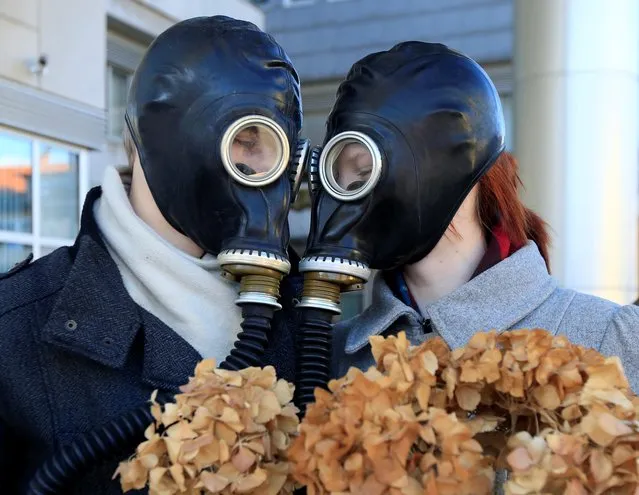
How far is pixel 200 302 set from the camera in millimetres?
1616

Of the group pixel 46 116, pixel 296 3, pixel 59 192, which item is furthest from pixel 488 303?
pixel 296 3

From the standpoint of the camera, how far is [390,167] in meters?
1.55

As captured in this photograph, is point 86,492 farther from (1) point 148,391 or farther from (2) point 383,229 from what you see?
(2) point 383,229

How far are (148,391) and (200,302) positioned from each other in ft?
0.61

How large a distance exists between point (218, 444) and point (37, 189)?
5.70 meters

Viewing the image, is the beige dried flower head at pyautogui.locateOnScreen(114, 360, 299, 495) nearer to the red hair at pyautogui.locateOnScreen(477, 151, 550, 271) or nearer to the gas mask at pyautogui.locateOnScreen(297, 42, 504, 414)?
the gas mask at pyautogui.locateOnScreen(297, 42, 504, 414)

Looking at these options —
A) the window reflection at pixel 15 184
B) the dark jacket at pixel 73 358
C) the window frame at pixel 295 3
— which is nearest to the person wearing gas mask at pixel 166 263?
the dark jacket at pixel 73 358

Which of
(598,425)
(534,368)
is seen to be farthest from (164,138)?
(598,425)

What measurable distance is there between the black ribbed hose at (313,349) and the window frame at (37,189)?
4722 millimetres

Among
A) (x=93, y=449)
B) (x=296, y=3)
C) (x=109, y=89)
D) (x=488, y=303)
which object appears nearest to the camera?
(x=93, y=449)

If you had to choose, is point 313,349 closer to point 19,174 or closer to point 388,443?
point 388,443

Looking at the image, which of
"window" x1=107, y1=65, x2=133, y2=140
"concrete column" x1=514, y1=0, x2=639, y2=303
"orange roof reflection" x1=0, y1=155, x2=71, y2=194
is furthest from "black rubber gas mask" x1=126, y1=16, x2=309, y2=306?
"window" x1=107, y1=65, x2=133, y2=140

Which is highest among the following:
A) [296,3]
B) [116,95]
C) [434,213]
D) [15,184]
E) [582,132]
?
[296,3]

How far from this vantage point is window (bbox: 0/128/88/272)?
242 inches
